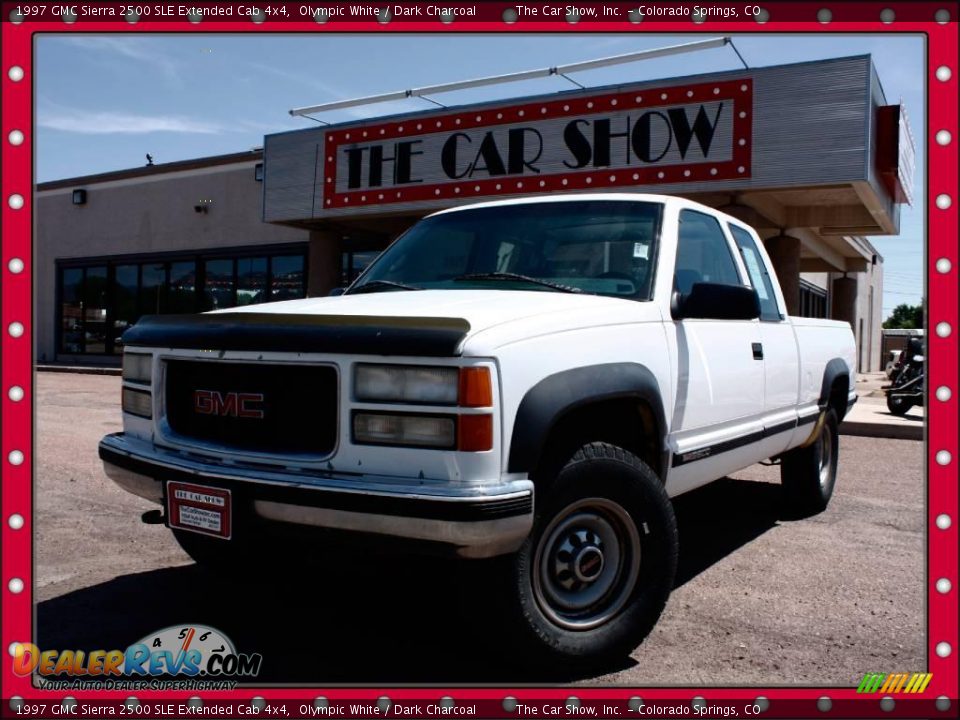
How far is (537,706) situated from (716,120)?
33.8ft

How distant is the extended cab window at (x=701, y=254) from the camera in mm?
3792

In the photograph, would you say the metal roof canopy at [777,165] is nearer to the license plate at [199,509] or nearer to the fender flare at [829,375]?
the fender flare at [829,375]

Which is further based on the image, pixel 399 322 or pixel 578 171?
pixel 578 171

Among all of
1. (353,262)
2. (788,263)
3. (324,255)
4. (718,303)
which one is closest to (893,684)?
(718,303)

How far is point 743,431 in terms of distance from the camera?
4023 mm

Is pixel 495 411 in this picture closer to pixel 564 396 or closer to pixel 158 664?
pixel 564 396

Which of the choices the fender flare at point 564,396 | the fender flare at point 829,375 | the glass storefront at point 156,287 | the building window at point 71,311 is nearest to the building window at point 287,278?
the glass storefront at point 156,287

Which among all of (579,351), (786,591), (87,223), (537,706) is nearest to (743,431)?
(786,591)

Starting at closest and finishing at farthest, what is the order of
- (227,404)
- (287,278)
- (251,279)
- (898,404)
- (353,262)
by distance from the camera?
(227,404) < (898,404) < (353,262) < (287,278) < (251,279)

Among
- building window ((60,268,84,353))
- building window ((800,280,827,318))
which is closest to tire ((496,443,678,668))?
building window ((800,280,827,318))

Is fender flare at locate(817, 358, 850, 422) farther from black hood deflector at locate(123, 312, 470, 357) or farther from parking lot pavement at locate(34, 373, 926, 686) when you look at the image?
black hood deflector at locate(123, 312, 470, 357)

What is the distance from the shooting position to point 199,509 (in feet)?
9.03

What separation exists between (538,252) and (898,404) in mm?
10239

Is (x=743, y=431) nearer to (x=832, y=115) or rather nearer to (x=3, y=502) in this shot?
(x=3, y=502)
